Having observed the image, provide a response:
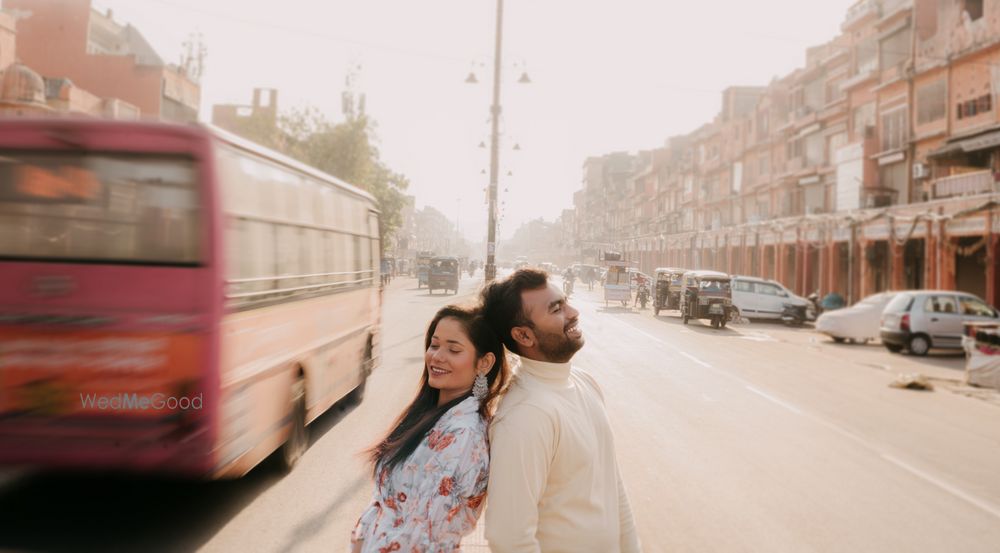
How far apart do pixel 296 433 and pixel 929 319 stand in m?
18.7

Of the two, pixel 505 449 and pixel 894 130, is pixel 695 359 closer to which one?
pixel 505 449

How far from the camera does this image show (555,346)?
2.35m

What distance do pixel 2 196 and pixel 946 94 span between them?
36.2m

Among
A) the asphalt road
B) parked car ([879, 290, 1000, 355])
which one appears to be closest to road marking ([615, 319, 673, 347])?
parked car ([879, 290, 1000, 355])

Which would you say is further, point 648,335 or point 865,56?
point 865,56

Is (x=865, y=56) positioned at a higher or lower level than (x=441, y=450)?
higher

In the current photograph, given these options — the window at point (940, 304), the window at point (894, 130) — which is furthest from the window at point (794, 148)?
the window at point (940, 304)

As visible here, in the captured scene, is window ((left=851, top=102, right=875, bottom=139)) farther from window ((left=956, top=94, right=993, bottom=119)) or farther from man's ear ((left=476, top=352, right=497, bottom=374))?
man's ear ((left=476, top=352, right=497, bottom=374))

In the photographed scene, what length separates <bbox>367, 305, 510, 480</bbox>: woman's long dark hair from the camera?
239cm

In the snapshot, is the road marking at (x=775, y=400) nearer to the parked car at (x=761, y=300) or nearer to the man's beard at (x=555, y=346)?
the man's beard at (x=555, y=346)

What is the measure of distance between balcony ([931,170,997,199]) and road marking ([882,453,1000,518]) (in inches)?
956

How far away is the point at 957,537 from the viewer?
18.2 ft

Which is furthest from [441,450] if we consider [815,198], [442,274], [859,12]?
[815,198]

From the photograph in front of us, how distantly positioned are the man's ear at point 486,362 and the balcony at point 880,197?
39.3 meters
